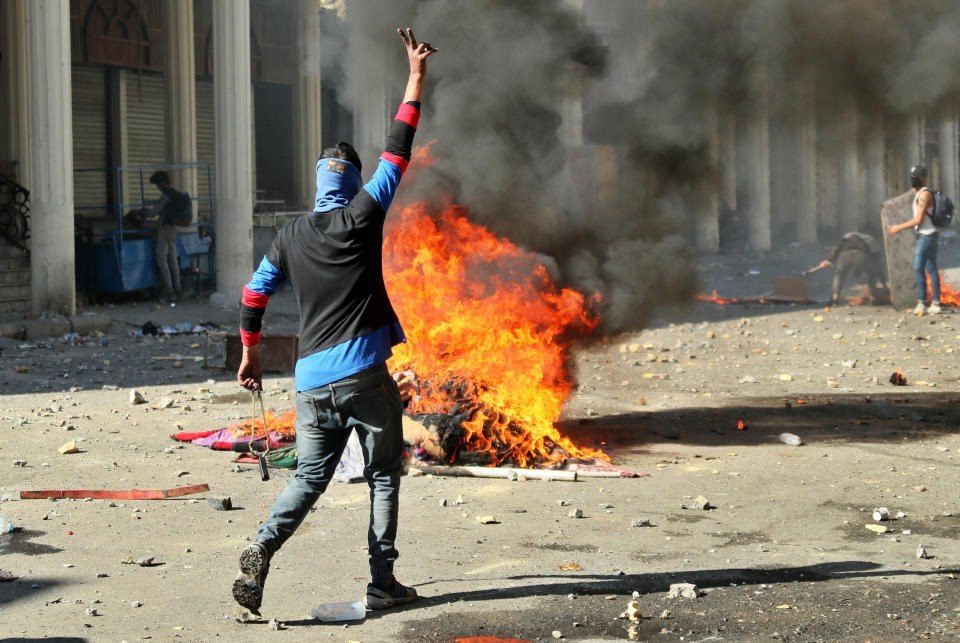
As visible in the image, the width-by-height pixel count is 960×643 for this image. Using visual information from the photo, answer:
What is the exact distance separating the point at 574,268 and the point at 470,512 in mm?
2539

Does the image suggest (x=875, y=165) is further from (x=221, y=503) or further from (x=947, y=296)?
(x=221, y=503)

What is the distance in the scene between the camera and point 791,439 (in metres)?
7.73

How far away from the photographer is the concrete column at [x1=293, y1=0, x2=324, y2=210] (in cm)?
2245

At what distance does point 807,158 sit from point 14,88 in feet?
44.7

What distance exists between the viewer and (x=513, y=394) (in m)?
7.34

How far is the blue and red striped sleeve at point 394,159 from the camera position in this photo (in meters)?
4.36

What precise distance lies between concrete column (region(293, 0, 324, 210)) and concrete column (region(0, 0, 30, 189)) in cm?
615

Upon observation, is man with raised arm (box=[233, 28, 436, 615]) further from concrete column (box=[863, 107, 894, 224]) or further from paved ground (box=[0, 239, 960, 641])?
concrete column (box=[863, 107, 894, 224])

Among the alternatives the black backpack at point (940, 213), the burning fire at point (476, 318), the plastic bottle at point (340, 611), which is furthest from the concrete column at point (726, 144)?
the plastic bottle at point (340, 611)

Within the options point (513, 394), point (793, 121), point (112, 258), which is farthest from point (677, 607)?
point (112, 258)

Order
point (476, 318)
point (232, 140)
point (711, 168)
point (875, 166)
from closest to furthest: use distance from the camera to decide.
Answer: point (476, 318)
point (711, 168)
point (875, 166)
point (232, 140)

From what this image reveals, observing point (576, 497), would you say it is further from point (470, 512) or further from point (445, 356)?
point (445, 356)

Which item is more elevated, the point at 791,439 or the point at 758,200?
the point at 758,200

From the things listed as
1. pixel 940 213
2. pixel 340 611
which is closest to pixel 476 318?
pixel 340 611
